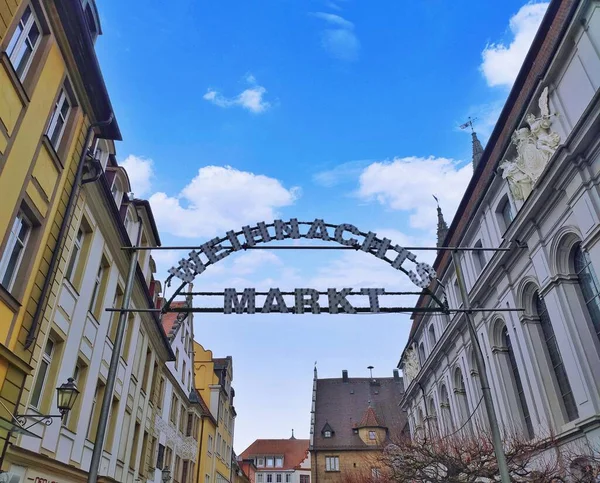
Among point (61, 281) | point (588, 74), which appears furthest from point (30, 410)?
point (588, 74)

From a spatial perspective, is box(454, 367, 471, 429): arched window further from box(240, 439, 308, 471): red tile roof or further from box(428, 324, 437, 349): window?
box(240, 439, 308, 471): red tile roof

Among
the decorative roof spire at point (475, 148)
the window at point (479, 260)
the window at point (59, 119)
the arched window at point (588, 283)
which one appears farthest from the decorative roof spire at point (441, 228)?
the window at point (59, 119)

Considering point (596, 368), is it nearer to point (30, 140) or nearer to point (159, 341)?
point (30, 140)

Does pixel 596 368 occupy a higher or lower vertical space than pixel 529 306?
lower

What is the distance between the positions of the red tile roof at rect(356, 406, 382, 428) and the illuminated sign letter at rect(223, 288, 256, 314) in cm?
5819

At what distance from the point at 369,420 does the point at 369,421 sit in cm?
15

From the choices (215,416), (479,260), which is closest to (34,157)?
(479,260)

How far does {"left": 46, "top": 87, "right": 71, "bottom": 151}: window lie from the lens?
1182 cm

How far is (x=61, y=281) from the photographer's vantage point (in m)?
12.5

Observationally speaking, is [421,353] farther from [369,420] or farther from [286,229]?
[286,229]

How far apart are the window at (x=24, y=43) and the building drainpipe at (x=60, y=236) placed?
3.01 metres

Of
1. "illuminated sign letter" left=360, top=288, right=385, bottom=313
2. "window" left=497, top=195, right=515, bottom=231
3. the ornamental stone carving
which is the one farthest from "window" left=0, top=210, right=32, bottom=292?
"window" left=497, top=195, right=515, bottom=231

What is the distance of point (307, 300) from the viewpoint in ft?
36.5

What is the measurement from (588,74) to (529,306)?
921 centimetres
